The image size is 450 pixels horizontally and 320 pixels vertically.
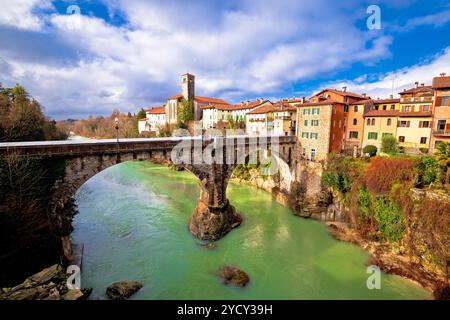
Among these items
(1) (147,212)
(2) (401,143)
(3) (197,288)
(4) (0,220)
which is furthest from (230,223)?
(2) (401,143)

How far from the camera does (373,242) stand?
52.1 ft

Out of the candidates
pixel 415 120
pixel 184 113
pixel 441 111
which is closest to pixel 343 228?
pixel 415 120

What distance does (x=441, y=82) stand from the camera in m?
18.6

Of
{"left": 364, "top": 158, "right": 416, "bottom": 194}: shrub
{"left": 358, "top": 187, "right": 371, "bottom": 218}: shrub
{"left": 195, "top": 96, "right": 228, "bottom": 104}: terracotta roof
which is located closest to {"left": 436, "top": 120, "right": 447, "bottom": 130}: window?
{"left": 364, "top": 158, "right": 416, "bottom": 194}: shrub

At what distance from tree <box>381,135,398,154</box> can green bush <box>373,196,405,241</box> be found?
7.76 m

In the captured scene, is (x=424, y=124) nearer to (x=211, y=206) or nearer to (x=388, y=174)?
(x=388, y=174)

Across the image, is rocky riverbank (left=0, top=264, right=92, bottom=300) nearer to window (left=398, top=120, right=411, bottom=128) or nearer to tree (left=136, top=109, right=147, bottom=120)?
window (left=398, top=120, right=411, bottom=128)

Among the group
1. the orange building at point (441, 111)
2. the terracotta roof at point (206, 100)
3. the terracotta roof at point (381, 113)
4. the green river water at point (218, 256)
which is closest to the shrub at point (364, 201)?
the green river water at point (218, 256)

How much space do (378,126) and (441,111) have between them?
500cm

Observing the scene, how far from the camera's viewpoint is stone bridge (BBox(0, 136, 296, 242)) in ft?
38.3

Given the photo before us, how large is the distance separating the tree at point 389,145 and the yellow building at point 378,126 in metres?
1.58

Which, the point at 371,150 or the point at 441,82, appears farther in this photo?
the point at 371,150

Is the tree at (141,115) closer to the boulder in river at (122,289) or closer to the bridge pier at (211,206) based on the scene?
the bridge pier at (211,206)

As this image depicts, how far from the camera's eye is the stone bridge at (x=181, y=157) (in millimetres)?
11688
